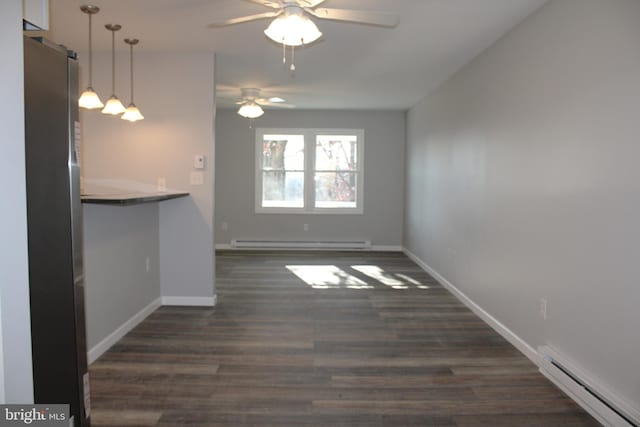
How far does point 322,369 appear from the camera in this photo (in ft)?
9.25

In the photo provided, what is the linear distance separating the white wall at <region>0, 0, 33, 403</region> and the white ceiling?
2166mm

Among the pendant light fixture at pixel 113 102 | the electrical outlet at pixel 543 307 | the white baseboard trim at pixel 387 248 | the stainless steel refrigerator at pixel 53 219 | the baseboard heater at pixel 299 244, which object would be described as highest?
the pendant light fixture at pixel 113 102

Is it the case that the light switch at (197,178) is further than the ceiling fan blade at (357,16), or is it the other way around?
the light switch at (197,178)

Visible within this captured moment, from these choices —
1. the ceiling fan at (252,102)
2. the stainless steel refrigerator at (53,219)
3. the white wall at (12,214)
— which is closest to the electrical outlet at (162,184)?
the ceiling fan at (252,102)

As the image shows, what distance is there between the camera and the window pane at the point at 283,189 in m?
7.72

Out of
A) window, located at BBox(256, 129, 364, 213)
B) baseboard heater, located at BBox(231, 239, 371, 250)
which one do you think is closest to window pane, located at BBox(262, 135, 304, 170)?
window, located at BBox(256, 129, 364, 213)

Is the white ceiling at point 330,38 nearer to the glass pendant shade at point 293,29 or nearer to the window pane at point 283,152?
the glass pendant shade at point 293,29

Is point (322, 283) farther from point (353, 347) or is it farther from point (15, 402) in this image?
point (15, 402)

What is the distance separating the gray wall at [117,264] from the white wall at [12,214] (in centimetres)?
179

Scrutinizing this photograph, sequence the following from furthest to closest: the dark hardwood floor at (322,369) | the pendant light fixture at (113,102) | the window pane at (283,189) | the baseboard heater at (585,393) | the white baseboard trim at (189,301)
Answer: the window pane at (283,189), the white baseboard trim at (189,301), the pendant light fixture at (113,102), the dark hardwood floor at (322,369), the baseboard heater at (585,393)

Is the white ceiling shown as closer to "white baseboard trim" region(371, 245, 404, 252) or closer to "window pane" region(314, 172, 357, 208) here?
"window pane" region(314, 172, 357, 208)

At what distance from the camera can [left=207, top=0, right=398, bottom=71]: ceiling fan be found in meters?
2.33

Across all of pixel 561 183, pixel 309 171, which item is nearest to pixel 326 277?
pixel 309 171

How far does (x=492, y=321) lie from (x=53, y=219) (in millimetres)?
3384
